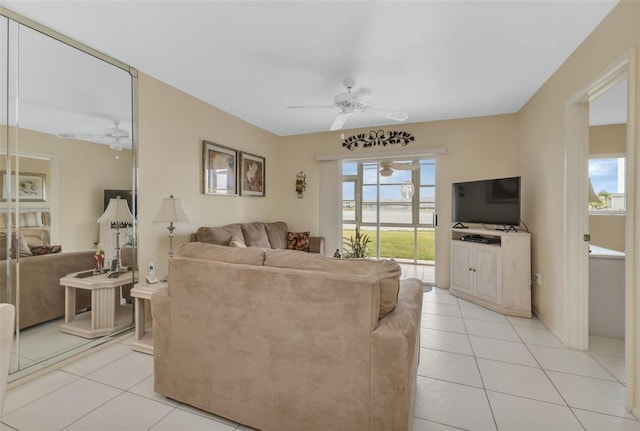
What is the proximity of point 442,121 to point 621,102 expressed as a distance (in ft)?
6.62

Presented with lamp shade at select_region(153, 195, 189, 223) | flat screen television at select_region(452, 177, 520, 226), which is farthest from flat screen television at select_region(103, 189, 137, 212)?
flat screen television at select_region(452, 177, 520, 226)

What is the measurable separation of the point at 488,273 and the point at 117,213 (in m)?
4.14

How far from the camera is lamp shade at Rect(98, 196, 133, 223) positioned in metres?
2.68

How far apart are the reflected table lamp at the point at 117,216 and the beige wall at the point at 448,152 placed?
298 centimetres

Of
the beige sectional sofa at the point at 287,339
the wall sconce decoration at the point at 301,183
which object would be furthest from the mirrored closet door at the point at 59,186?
the wall sconce decoration at the point at 301,183

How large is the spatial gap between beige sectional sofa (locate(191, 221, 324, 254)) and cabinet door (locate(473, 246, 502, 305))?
2364mm

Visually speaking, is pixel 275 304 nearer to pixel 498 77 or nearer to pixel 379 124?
pixel 498 77

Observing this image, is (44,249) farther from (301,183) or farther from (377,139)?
(377,139)

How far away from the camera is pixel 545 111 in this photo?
3.08 meters

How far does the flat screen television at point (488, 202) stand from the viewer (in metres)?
3.45

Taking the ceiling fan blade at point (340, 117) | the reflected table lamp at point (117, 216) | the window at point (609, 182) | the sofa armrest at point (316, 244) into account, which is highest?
the ceiling fan blade at point (340, 117)

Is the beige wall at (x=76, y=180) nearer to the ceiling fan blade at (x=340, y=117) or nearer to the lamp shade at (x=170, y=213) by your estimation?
the lamp shade at (x=170, y=213)

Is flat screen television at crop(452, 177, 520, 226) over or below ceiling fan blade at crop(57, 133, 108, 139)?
below

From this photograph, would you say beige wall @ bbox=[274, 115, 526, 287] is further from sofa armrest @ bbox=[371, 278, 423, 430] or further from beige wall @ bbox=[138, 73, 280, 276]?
sofa armrest @ bbox=[371, 278, 423, 430]
